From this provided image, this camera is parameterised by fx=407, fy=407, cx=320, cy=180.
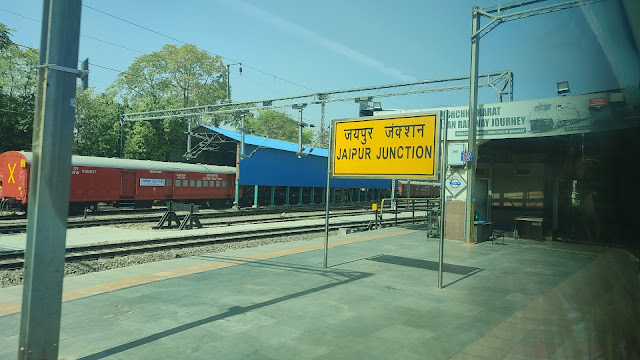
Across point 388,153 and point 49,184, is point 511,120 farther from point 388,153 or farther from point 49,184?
point 49,184

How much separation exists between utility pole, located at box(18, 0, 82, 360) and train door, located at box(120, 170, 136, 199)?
75.9ft

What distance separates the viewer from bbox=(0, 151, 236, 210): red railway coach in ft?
69.7

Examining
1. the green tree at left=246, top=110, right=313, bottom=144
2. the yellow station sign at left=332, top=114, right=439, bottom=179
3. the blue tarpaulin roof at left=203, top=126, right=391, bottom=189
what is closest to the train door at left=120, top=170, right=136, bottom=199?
the blue tarpaulin roof at left=203, top=126, right=391, bottom=189

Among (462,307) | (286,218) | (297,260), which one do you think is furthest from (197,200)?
(462,307)

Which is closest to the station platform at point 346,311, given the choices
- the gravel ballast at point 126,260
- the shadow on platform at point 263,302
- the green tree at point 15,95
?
the shadow on platform at point 263,302

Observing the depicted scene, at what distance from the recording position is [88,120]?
3738 centimetres

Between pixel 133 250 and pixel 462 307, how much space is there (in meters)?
9.22

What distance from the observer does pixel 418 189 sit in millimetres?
52875

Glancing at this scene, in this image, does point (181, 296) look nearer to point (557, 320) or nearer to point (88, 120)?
point (557, 320)

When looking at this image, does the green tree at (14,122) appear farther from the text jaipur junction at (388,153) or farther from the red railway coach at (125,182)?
the text jaipur junction at (388,153)

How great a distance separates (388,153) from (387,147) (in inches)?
5.3

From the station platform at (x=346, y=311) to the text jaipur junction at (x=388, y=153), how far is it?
2555mm

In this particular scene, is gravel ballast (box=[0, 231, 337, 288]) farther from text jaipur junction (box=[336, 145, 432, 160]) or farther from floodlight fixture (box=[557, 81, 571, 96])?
floodlight fixture (box=[557, 81, 571, 96])

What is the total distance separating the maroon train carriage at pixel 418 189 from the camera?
50000 millimetres
